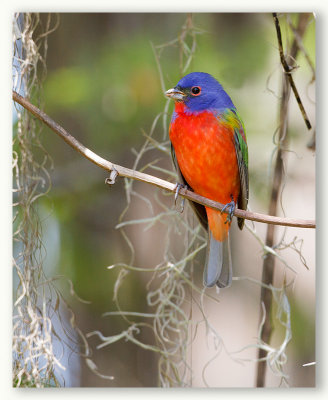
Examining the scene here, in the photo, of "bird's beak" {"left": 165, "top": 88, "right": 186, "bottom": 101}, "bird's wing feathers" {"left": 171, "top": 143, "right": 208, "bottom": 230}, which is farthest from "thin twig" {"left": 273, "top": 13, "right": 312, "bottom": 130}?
"bird's wing feathers" {"left": 171, "top": 143, "right": 208, "bottom": 230}

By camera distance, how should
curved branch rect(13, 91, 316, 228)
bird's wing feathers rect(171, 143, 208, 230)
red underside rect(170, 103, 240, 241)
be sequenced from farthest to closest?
bird's wing feathers rect(171, 143, 208, 230), red underside rect(170, 103, 240, 241), curved branch rect(13, 91, 316, 228)

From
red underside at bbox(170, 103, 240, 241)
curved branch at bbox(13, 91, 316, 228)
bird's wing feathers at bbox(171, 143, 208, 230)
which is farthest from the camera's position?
bird's wing feathers at bbox(171, 143, 208, 230)

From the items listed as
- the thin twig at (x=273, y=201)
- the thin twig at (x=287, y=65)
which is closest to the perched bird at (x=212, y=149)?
the thin twig at (x=273, y=201)

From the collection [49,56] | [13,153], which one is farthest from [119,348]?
[49,56]

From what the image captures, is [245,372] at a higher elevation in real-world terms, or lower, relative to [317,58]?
lower

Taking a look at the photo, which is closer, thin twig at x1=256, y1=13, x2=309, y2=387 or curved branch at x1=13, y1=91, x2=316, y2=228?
curved branch at x1=13, y1=91, x2=316, y2=228

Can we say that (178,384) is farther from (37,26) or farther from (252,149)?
(37,26)

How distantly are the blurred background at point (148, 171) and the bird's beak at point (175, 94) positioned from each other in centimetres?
15

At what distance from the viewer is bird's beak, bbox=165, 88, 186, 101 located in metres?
2.82

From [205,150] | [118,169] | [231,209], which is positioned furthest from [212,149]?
[118,169]

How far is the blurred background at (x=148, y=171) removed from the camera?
2886 millimetres

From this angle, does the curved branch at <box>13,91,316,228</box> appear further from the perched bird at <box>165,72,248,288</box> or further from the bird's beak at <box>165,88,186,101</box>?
the bird's beak at <box>165,88,186,101</box>

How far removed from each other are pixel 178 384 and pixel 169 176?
0.87 m
